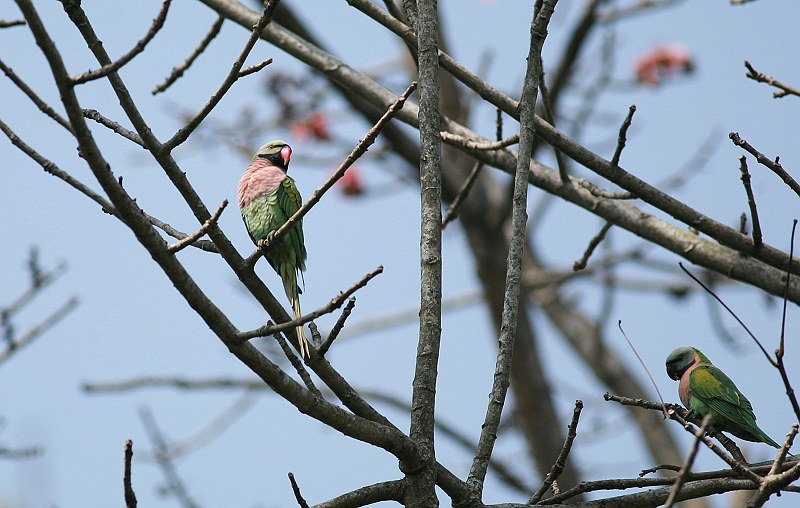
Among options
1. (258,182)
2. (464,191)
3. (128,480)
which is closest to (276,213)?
(258,182)

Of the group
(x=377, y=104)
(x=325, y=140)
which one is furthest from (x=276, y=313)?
(x=325, y=140)

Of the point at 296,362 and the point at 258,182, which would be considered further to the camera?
the point at 258,182

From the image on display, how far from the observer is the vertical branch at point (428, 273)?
8.42 ft

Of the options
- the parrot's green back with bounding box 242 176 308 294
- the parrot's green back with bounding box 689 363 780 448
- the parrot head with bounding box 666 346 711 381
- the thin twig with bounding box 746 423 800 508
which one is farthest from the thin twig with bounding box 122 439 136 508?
the parrot head with bounding box 666 346 711 381

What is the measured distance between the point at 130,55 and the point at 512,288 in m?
1.36

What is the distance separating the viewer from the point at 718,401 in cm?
354

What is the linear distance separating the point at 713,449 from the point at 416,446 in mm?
824

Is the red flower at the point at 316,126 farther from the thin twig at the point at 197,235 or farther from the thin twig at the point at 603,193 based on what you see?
the thin twig at the point at 197,235

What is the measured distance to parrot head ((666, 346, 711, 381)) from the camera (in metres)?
3.98

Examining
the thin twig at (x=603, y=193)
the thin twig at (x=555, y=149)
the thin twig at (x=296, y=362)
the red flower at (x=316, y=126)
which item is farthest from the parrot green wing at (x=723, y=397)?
the red flower at (x=316, y=126)

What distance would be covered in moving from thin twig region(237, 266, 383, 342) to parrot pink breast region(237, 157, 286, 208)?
244cm

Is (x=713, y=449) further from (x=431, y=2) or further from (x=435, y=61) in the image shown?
(x=431, y=2)

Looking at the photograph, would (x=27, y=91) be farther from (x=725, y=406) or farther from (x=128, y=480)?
(x=725, y=406)

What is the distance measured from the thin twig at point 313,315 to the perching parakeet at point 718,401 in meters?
1.86
